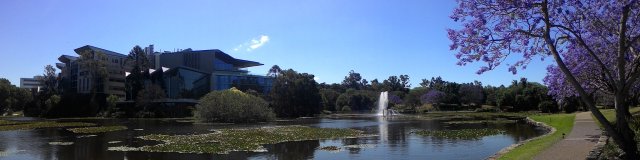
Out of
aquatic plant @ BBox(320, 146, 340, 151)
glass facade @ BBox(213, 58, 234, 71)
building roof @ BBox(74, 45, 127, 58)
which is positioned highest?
building roof @ BBox(74, 45, 127, 58)

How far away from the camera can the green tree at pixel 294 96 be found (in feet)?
340

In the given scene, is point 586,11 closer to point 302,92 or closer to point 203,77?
point 302,92

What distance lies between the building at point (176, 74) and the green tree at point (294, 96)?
2360 centimetres

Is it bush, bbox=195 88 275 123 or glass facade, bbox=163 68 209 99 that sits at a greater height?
glass facade, bbox=163 68 209 99

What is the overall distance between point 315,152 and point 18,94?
403ft

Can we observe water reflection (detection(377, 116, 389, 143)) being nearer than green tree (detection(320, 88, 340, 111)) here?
Yes

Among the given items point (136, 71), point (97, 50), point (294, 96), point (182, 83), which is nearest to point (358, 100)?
point (294, 96)

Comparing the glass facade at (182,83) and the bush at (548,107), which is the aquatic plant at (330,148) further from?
the glass facade at (182,83)

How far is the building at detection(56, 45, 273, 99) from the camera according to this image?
4633 inches

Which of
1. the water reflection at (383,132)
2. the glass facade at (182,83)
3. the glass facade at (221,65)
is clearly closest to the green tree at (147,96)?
the glass facade at (182,83)

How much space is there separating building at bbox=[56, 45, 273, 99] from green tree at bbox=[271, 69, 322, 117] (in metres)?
23.6

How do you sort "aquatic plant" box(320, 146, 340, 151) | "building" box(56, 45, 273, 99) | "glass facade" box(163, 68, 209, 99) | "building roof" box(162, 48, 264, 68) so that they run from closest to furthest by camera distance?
"aquatic plant" box(320, 146, 340, 151) → "glass facade" box(163, 68, 209, 99) → "building" box(56, 45, 273, 99) → "building roof" box(162, 48, 264, 68)

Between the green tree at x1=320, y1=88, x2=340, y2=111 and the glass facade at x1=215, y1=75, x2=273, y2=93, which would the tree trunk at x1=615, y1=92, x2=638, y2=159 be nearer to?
the glass facade at x1=215, y1=75, x2=273, y2=93

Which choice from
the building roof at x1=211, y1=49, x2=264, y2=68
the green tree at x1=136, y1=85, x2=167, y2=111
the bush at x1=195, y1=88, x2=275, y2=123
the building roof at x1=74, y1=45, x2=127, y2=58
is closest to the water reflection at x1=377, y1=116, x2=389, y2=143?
the bush at x1=195, y1=88, x2=275, y2=123
